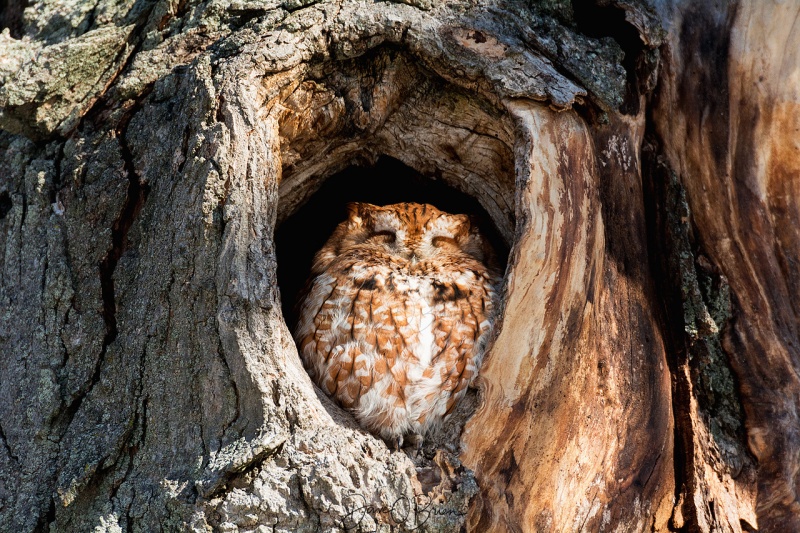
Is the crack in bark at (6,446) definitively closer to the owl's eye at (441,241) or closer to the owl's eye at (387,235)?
the owl's eye at (387,235)

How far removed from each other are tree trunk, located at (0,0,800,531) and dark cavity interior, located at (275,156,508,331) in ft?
1.16

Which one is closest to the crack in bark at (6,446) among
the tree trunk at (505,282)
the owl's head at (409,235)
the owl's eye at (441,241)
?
the tree trunk at (505,282)

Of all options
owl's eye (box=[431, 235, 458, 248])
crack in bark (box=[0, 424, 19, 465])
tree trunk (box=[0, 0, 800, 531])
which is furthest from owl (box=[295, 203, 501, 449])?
crack in bark (box=[0, 424, 19, 465])

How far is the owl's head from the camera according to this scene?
2.80m

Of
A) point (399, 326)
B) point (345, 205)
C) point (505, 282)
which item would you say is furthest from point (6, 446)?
point (345, 205)

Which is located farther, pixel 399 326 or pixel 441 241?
pixel 441 241

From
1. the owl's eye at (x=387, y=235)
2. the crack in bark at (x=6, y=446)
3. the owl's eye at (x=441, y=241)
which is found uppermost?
the owl's eye at (x=441, y=241)

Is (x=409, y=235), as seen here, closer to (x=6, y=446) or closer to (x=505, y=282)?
(x=505, y=282)

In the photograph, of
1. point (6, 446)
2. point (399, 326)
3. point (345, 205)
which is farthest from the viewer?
point (345, 205)

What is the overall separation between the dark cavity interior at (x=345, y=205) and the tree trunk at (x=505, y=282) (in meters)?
0.35

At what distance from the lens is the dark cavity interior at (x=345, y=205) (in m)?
2.94

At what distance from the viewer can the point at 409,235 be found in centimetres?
282

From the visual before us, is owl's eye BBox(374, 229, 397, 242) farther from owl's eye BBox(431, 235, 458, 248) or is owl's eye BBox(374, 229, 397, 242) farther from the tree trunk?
the tree trunk

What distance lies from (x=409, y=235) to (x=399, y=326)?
0.54 m
